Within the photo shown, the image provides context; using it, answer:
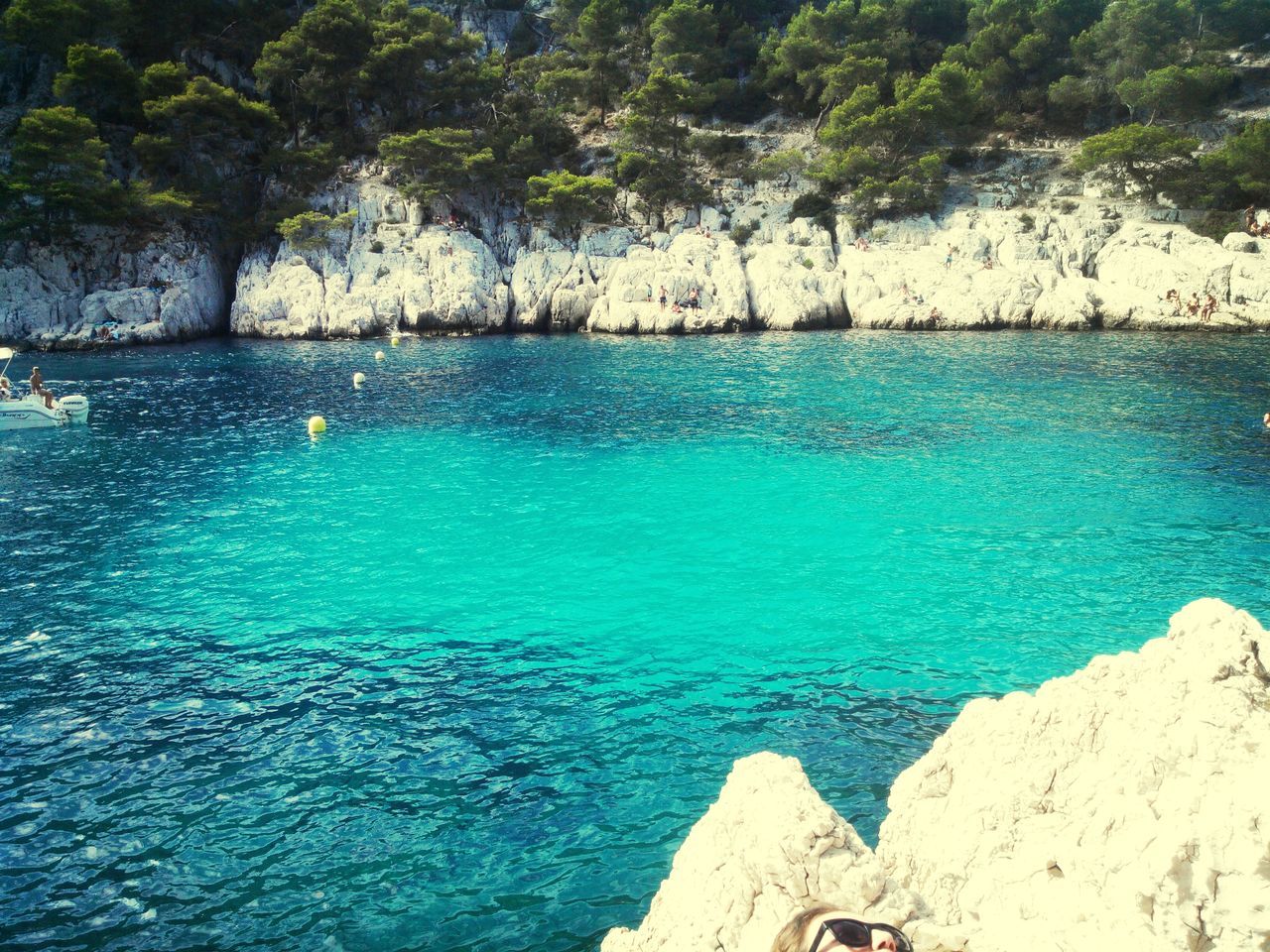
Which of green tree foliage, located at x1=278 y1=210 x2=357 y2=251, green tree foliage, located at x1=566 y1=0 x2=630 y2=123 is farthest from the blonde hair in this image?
green tree foliage, located at x1=566 y1=0 x2=630 y2=123

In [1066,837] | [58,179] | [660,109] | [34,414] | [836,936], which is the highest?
[660,109]

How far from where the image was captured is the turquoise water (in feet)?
28.8

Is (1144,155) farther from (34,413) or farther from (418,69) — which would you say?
(34,413)

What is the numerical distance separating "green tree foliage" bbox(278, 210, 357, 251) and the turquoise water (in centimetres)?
3341

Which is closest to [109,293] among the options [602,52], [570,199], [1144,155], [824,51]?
[570,199]

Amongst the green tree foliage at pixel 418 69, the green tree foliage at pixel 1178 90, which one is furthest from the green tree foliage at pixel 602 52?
the green tree foliage at pixel 1178 90

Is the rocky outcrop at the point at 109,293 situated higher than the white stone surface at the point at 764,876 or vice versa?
the rocky outcrop at the point at 109,293

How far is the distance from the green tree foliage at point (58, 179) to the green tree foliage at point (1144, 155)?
71.4 metres

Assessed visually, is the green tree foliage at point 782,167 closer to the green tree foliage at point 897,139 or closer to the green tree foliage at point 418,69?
the green tree foliage at point 897,139

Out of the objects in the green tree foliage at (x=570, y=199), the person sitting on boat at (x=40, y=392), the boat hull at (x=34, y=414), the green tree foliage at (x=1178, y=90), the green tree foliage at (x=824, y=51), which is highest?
the green tree foliage at (x=824, y=51)

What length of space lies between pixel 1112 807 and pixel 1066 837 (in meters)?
0.35

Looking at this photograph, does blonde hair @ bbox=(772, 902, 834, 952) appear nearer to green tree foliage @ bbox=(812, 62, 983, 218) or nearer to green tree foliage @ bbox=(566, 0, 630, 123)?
green tree foliage @ bbox=(812, 62, 983, 218)

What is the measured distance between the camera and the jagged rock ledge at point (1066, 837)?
4.30 meters

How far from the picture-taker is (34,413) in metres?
31.9
